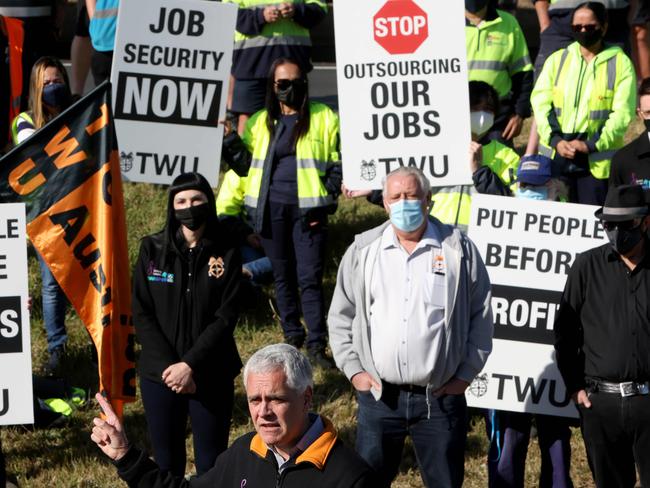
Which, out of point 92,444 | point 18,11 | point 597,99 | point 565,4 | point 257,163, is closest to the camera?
point 92,444

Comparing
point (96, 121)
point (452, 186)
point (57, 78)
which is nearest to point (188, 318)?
point (96, 121)

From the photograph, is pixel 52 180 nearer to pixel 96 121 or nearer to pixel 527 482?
pixel 96 121

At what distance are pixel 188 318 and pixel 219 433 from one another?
0.71 meters

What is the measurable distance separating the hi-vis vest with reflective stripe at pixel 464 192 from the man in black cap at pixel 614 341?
1.92m

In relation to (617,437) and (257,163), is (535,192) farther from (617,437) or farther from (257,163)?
(257,163)

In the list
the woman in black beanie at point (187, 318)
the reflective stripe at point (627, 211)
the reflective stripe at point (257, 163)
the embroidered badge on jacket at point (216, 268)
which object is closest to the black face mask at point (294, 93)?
the reflective stripe at point (257, 163)

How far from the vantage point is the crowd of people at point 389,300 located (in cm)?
585

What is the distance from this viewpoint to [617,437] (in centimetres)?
766

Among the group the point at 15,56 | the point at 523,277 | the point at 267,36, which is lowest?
the point at 523,277

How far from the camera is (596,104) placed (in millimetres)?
10375

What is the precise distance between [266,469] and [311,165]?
5.03 metres

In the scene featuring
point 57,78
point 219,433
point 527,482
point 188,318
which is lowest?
point 527,482

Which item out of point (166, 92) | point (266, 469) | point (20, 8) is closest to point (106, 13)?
point (20, 8)

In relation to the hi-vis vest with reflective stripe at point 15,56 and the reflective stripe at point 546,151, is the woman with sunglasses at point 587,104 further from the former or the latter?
the hi-vis vest with reflective stripe at point 15,56
